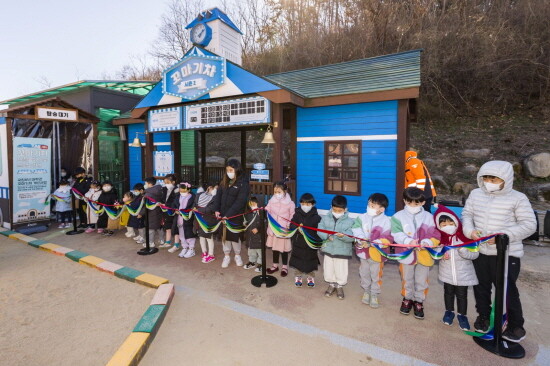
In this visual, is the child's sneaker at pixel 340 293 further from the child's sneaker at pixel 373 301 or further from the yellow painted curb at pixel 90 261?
the yellow painted curb at pixel 90 261

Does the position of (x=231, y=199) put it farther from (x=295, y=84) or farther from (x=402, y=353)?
(x=295, y=84)

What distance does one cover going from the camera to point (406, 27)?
19.4 metres

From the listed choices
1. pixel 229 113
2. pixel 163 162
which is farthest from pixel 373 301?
pixel 163 162

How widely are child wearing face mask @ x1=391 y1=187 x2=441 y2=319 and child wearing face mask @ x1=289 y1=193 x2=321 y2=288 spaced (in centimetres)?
126

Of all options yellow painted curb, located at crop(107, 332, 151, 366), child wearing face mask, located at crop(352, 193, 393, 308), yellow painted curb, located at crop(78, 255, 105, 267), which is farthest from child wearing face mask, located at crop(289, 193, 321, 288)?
yellow painted curb, located at crop(78, 255, 105, 267)

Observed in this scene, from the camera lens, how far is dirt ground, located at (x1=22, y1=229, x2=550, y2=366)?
9.82 ft

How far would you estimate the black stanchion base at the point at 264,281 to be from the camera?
15.6 feet

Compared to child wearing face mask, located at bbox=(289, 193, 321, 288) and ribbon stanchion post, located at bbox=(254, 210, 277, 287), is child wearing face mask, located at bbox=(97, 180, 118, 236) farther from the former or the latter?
child wearing face mask, located at bbox=(289, 193, 321, 288)

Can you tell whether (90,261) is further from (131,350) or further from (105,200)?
(131,350)

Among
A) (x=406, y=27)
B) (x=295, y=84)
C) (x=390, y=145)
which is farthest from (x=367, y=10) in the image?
(x=390, y=145)

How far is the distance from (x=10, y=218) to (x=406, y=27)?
23.4m

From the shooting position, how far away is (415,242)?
379cm

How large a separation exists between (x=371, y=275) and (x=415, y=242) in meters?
0.80

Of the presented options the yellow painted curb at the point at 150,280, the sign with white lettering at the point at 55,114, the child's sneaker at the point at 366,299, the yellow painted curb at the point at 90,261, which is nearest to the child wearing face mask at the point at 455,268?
the child's sneaker at the point at 366,299
